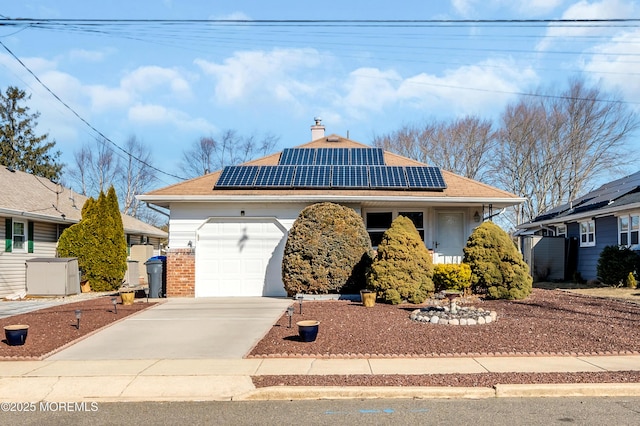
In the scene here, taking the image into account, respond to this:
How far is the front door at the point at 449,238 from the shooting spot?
16.8 meters

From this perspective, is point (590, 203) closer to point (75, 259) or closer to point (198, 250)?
point (198, 250)

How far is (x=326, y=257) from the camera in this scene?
14.6m

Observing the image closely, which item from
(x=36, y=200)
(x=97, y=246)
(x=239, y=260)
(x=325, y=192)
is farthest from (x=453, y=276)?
(x=36, y=200)

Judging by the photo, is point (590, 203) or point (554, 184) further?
point (554, 184)

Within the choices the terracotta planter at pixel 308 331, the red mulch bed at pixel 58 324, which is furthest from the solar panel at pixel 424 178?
the red mulch bed at pixel 58 324

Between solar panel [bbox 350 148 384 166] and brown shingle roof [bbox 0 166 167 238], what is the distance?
1114 centimetres

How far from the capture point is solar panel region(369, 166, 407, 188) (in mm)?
16688

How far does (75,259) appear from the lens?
18.8 meters

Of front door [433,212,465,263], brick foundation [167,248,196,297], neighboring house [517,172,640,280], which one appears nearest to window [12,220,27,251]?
brick foundation [167,248,196,297]

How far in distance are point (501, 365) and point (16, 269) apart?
16809 mm

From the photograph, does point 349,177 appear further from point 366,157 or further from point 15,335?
point 15,335

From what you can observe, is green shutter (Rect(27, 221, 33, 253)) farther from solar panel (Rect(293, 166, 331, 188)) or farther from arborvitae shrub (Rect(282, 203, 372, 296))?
arborvitae shrub (Rect(282, 203, 372, 296))

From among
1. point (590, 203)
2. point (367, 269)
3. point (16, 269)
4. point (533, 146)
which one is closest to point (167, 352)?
point (367, 269)

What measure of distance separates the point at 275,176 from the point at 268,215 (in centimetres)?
154
